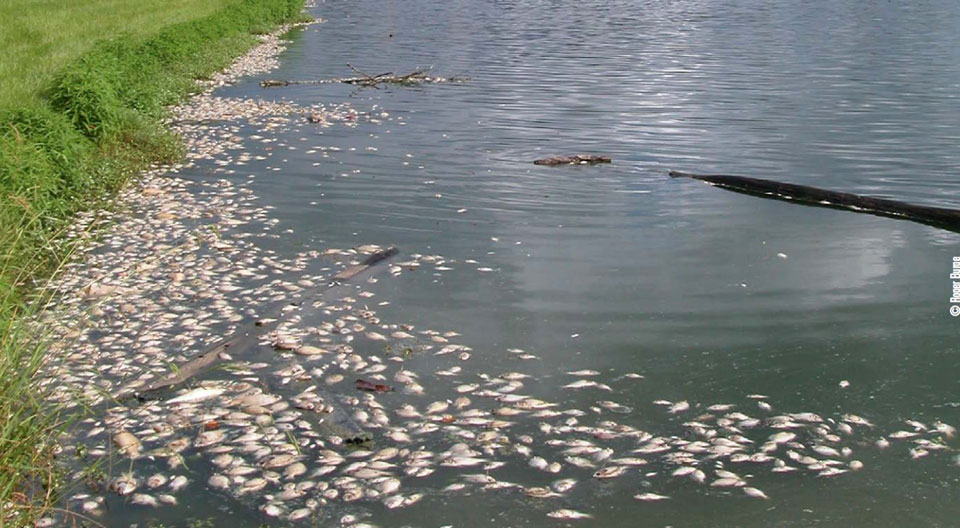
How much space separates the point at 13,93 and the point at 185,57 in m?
12.7

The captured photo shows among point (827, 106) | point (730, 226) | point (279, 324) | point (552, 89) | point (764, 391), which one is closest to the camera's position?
point (764, 391)

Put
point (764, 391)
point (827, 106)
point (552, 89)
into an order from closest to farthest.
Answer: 1. point (764, 391)
2. point (827, 106)
3. point (552, 89)

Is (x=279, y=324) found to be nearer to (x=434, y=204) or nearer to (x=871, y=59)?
(x=434, y=204)

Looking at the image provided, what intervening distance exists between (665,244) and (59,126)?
34.7 ft

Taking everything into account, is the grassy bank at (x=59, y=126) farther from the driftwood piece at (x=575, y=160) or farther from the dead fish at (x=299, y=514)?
the driftwood piece at (x=575, y=160)

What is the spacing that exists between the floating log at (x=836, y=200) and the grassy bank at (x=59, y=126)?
35.5 ft

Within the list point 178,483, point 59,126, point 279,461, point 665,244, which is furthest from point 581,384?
point 59,126

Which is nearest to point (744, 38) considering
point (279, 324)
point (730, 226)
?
point (730, 226)

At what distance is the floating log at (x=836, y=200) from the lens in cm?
1795

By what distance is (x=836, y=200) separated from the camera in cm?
1894

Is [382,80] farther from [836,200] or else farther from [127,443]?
[127,443]

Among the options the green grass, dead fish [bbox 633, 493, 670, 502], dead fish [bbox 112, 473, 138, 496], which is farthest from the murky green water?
the green grass

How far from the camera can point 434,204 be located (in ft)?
64.5

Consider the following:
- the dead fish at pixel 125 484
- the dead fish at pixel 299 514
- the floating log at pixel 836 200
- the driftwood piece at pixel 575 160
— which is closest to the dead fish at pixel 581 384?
the dead fish at pixel 299 514
